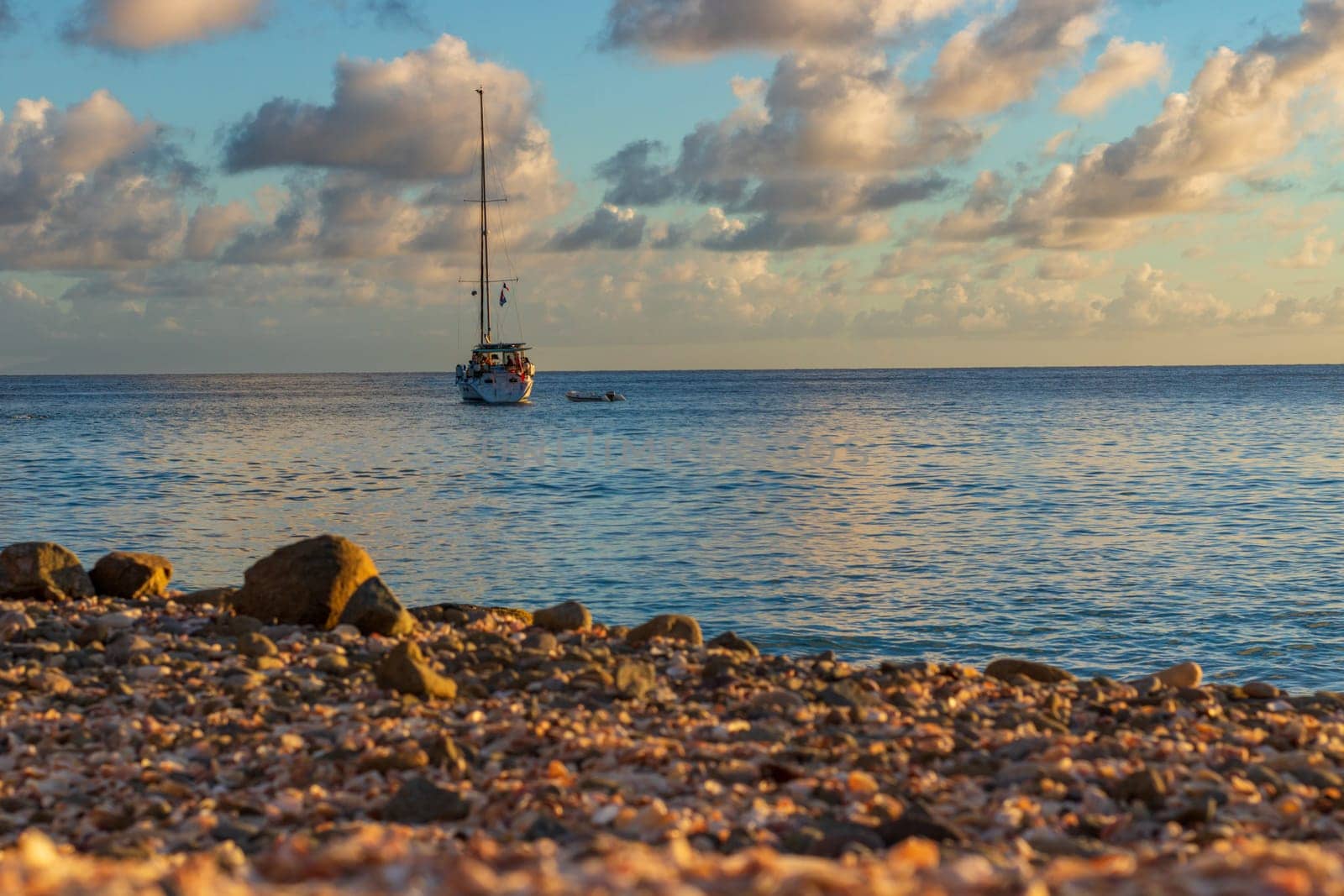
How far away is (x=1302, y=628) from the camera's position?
1739cm

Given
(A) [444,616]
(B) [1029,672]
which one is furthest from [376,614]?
(B) [1029,672]

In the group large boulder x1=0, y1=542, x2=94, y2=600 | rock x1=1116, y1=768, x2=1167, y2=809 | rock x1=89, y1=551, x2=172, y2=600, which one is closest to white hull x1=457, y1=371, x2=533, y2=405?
rock x1=89, y1=551, x2=172, y2=600

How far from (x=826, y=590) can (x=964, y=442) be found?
4064 centimetres

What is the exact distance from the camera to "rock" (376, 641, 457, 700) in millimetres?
9867

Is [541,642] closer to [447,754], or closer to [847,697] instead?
[847,697]

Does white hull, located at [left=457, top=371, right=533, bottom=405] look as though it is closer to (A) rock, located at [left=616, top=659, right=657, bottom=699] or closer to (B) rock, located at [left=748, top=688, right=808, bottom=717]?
(A) rock, located at [left=616, top=659, right=657, bottom=699]

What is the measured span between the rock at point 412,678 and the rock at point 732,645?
137 inches

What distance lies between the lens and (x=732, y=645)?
43.7 ft

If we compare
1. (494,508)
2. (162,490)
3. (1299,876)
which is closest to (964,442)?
(494,508)

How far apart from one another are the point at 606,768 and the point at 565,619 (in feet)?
19.0

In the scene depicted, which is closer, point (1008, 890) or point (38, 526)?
point (1008, 890)

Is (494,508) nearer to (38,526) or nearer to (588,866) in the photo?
(38,526)

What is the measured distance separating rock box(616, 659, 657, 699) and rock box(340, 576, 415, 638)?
3128 mm

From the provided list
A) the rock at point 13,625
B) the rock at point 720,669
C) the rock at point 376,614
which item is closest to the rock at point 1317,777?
the rock at point 720,669
